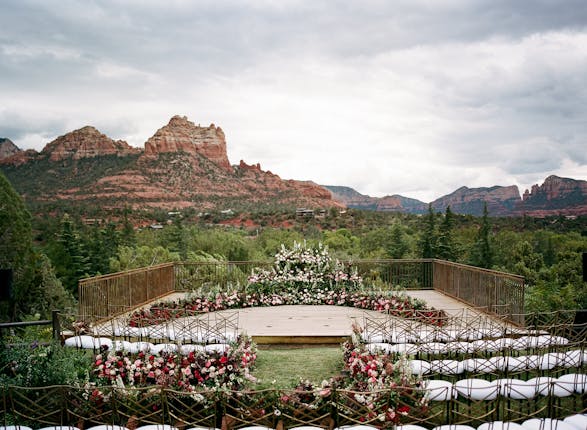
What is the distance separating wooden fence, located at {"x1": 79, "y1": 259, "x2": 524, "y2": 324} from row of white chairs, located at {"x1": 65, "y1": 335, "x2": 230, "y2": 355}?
917 millimetres

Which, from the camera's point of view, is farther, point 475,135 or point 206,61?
point 206,61

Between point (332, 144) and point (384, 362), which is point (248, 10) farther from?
point (332, 144)

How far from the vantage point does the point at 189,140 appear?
69.9 m

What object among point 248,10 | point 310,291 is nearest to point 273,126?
point 248,10

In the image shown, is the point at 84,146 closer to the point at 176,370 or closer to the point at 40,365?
the point at 40,365

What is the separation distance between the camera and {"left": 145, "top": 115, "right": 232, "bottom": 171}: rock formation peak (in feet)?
208

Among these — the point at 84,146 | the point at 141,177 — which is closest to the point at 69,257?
the point at 141,177

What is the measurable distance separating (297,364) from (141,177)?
1782 inches

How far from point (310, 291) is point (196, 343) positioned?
5636 millimetres

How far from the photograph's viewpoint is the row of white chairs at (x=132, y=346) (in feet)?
22.0

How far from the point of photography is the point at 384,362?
6.16 m

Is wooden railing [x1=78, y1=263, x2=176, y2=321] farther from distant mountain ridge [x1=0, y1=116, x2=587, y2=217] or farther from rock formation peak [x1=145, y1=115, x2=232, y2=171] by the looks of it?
rock formation peak [x1=145, y1=115, x2=232, y2=171]

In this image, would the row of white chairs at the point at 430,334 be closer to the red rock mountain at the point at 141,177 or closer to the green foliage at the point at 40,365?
the green foliage at the point at 40,365

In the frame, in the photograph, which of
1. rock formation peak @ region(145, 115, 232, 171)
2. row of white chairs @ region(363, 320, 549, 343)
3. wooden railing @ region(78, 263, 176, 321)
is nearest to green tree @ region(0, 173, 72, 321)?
wooden railing @ region(78, 263, 176, 321)
